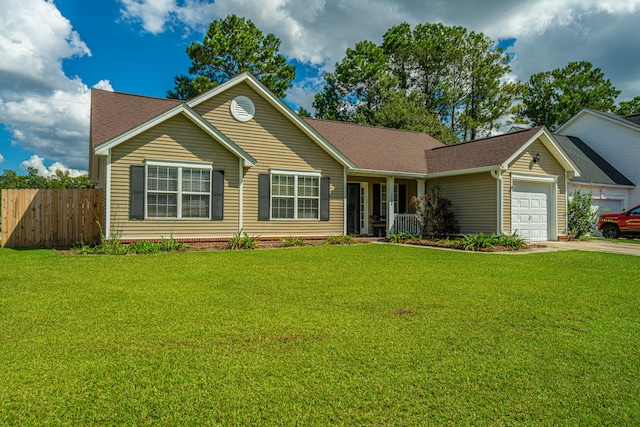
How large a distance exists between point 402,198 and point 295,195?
632cm

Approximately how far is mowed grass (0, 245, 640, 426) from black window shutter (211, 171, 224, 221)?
5512mm

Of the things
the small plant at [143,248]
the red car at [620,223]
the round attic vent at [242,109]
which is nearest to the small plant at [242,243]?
the small plant at [143,248]

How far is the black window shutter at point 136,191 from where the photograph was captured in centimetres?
1166

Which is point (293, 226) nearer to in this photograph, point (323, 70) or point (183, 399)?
Answer: point (183, 399)

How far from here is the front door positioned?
1758cm

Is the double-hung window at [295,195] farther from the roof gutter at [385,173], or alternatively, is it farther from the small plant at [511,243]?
the small plant at [511,243]

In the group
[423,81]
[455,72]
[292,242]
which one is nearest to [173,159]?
[292,242]

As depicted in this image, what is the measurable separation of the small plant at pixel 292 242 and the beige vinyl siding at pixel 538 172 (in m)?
7.45

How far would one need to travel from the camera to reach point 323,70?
37531mm

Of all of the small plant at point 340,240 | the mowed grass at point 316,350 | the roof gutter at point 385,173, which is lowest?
the mowed grass at point 316,350

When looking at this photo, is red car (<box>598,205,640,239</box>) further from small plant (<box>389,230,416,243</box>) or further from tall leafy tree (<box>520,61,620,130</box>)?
tall leafy tree (<box>520,61,620,130</box>)

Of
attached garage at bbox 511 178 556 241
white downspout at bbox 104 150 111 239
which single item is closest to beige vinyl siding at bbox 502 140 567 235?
attached garage at bbox 511 178 556 241

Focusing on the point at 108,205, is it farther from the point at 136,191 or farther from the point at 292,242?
the point at 292,242

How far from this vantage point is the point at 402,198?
61.7 ft
